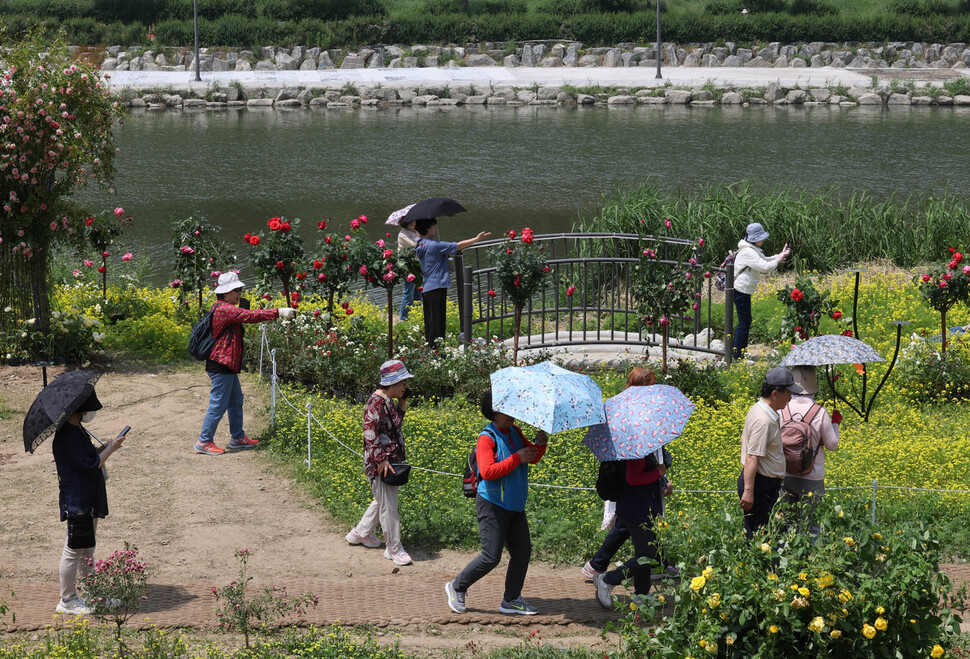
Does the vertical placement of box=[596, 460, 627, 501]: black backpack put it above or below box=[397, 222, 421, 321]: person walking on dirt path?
below

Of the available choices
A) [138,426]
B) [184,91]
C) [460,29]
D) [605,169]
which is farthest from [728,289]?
[460,29]

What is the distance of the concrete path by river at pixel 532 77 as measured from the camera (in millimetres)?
40344

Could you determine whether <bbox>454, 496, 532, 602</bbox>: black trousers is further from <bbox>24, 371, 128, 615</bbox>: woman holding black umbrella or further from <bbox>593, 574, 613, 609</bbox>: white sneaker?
<bbox>24, 371, 128, 615</bbox>: woman holding black umbrella

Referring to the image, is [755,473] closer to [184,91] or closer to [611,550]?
[611,550]

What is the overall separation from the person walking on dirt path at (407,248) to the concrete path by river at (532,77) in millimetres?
27825

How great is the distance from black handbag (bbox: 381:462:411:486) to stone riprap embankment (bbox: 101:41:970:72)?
39126mm

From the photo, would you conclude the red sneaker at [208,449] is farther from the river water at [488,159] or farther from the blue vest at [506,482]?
the river water at [488,159]

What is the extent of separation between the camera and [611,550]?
6.62 metres

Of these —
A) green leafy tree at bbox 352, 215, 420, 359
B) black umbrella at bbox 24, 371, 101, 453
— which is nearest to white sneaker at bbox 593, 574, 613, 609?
black umbrella at bbox 24, 371, 101, 453

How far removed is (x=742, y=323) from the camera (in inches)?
458

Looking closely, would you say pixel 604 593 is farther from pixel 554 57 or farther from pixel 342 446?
pixel 554 57

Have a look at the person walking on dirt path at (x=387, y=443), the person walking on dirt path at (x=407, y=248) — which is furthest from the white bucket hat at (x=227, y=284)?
the person walking on dirt path at (x=387, y=443)

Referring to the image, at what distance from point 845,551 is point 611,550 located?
1759mm

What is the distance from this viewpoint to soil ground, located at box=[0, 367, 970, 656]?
6340 mm
